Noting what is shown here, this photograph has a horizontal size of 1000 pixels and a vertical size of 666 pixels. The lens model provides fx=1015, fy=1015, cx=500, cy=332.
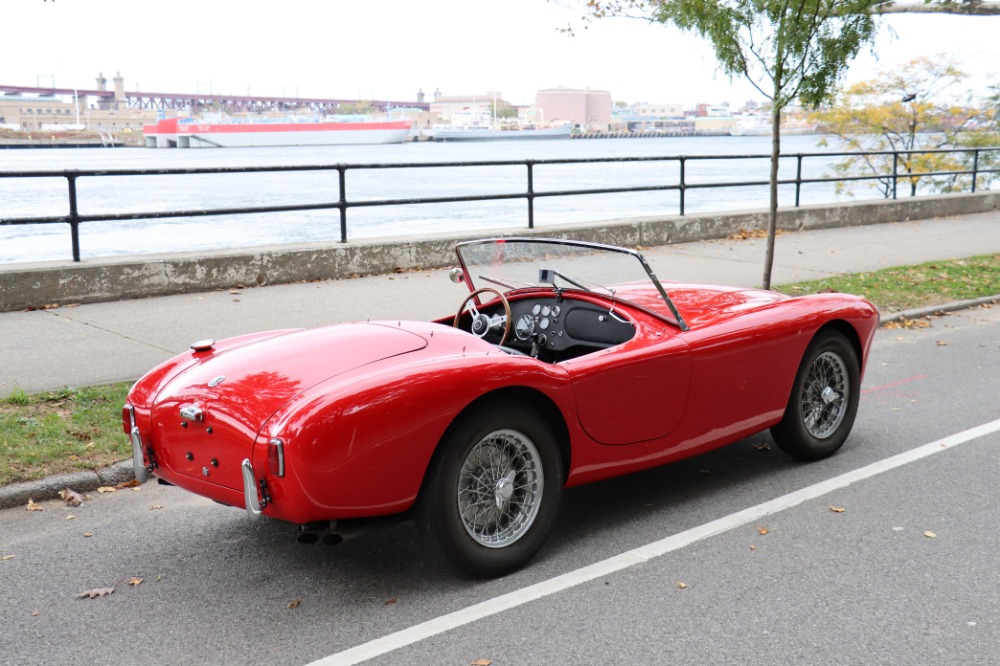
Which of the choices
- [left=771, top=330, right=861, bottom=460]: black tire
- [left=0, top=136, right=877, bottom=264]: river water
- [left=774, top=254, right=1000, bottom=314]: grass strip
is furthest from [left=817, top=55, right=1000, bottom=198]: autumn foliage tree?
[left=771, top=330, right=861, bottom=460]: black tire

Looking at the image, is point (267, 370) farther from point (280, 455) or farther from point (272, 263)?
point (272, 263)

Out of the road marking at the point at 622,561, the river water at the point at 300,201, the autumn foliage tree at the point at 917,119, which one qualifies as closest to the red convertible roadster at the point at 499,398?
Answer: the road marking at the point at 622,561

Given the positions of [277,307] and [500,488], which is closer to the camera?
[500,488]

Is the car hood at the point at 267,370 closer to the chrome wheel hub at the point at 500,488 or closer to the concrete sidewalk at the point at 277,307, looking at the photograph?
the chrome wheel hub at the point at 500,488

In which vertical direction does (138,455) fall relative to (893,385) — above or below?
above

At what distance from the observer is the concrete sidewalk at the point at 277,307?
7325 millimetres

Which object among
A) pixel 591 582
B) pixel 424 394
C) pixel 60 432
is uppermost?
pixel 424 394

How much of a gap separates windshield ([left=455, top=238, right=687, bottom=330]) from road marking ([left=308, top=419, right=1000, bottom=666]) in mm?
955

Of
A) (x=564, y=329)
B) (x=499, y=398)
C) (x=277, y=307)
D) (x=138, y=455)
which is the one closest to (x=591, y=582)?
(x=499, y=398)

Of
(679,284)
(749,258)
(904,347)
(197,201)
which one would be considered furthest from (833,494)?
(197,201)

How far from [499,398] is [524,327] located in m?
0.95

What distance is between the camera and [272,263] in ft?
35.3

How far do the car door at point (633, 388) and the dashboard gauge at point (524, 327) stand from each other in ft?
1.70

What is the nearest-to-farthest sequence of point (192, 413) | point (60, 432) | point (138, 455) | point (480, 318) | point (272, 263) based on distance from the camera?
point (192, 413), point (138, 455), point (480, 318), point (60, 432), point (272, 263)
